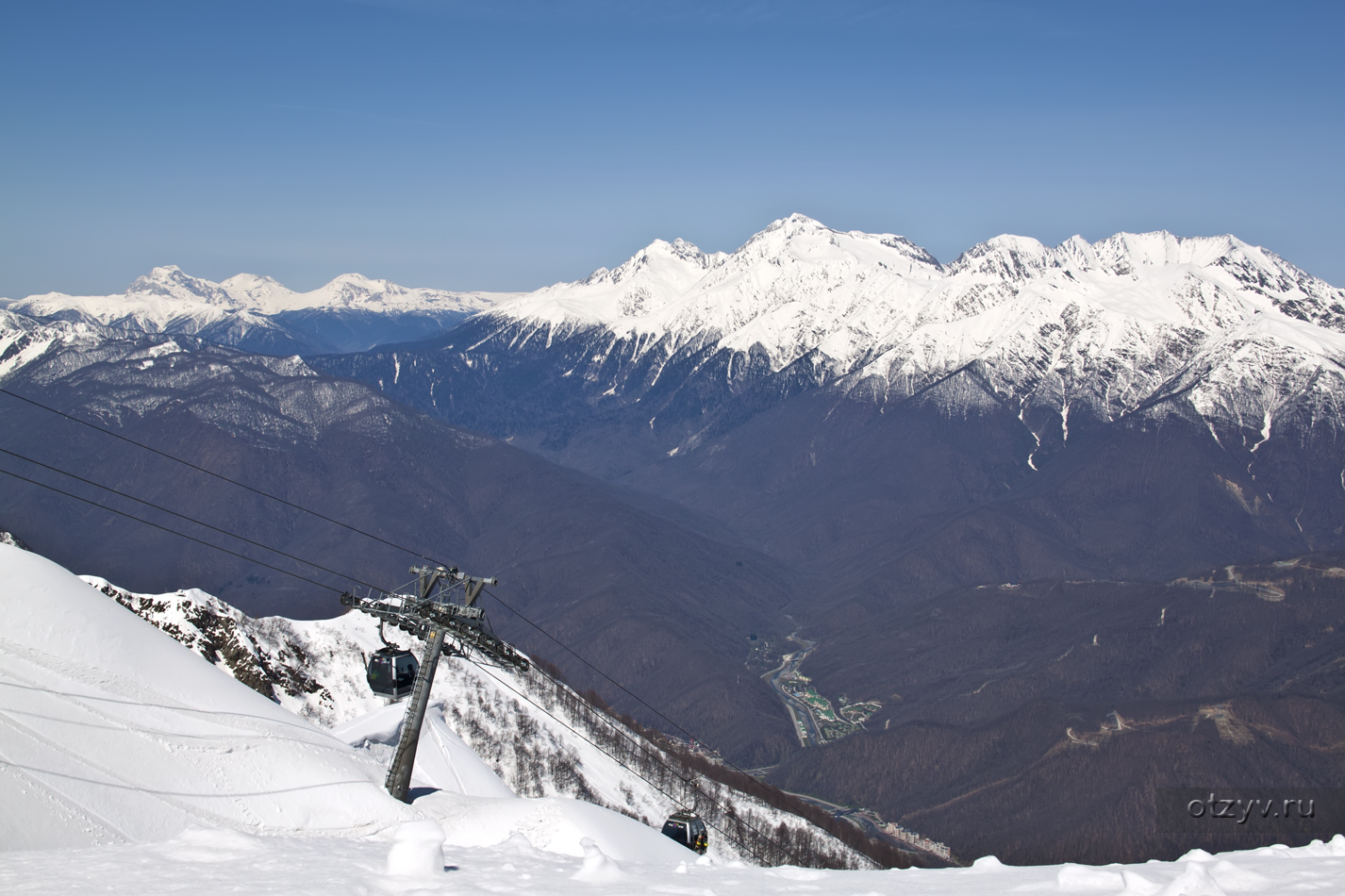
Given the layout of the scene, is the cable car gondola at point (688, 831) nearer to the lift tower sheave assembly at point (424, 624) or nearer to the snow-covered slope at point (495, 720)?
the snow-covered slope at point (495, 720)

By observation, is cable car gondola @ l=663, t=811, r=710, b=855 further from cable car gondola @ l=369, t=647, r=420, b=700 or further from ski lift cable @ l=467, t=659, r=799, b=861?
ski lift cable @ l=467, t=659, r=799, b=861

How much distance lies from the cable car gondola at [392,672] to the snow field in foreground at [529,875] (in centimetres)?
2239

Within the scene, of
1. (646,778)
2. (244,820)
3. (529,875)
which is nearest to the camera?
(529,875)

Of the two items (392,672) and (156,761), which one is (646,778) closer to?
(392,672)

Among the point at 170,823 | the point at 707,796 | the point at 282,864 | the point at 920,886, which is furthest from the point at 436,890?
the point at 707,796

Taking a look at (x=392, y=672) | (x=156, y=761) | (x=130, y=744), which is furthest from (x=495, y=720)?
(x=156, y=761)

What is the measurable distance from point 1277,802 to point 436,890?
701 feet

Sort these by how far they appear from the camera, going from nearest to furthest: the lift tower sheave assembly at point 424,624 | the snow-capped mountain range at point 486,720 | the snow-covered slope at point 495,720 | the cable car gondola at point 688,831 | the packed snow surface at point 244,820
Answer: the packed snow surface at point 244,820 → the lift tower sheave assembly at point 424,624 → the cable car gondola at point 688,831 → the snow-capped mountain range at point 486,720 → the snow-covered slope at point 495,720

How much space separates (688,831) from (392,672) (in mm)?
31668

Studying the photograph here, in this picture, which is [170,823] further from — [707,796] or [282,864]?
[707,796]

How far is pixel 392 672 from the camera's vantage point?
47.6 meters

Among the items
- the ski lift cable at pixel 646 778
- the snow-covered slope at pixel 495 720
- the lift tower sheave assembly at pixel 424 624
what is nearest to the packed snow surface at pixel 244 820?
the lift tower sheave assembly at pixel 424 624

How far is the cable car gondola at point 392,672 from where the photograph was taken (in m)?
47.4

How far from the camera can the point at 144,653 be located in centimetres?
4900
